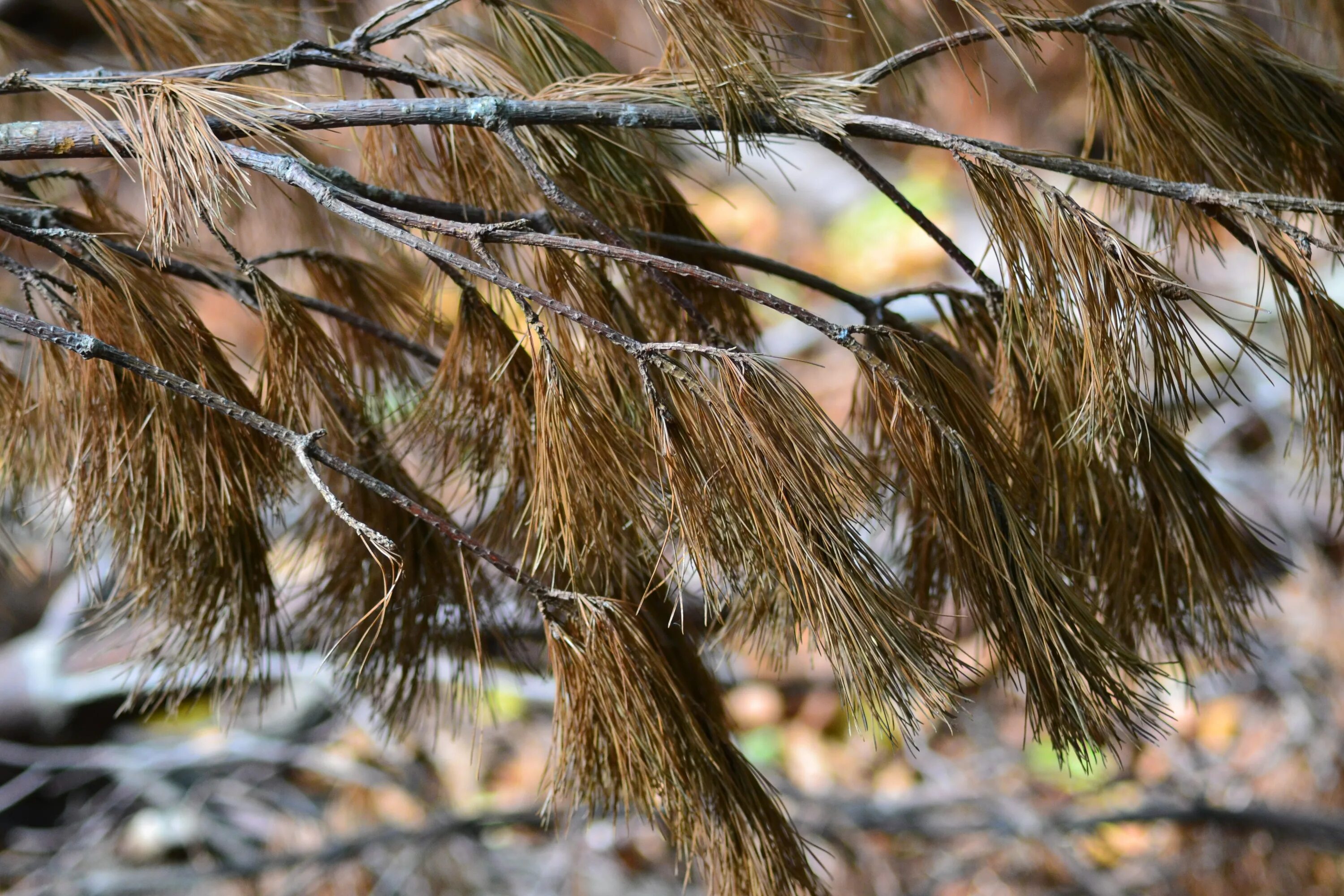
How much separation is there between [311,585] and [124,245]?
0.27 metres

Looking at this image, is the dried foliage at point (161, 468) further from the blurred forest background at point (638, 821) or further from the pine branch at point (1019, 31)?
the blurred forest background at point (638, 821)

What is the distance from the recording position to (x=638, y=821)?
1.67m

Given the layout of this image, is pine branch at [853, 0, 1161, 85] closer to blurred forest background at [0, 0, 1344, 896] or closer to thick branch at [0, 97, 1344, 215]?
thick branch at [0, 97, 1344, 215]

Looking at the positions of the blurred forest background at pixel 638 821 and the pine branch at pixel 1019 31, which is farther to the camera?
the blurred forest background at pixel 638 821

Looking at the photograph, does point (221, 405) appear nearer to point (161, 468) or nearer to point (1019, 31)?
point (161, 468)

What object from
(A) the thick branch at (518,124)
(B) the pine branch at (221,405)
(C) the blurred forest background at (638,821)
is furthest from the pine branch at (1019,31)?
(C) the blurred forest background at (638,821)

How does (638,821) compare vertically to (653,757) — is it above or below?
below

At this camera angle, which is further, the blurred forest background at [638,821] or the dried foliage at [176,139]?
the blurred forest background at [638,821]

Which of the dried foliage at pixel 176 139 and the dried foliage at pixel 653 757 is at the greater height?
the dried foliage at pixel 176 139

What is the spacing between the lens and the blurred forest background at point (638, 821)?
5.03 ft

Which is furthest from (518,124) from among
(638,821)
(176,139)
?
(638,821)

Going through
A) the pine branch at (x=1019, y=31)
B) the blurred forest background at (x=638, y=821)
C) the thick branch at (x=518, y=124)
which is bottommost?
the blurred forest background at (x=638, y=821)

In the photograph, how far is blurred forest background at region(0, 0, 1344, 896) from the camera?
1.53m

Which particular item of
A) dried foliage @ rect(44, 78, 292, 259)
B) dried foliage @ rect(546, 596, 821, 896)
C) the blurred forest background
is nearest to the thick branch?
dried foliage @ rect(44, 78, 292, 259)
